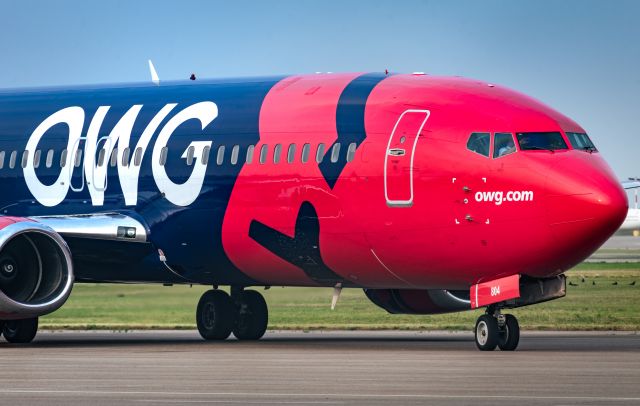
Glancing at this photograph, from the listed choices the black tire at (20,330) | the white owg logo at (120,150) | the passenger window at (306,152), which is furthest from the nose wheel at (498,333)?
the black tire at (20,330)

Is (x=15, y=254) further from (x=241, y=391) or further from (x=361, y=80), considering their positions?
(x=241, y=391)

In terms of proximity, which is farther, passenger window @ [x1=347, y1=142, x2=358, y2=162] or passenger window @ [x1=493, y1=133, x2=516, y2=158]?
passenger window @ [x1=347, y1=142, x2=358, y2=162]

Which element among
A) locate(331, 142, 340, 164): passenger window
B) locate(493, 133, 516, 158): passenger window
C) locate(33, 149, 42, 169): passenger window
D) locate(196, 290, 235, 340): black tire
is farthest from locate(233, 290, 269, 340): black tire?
locate(493, 133, 516, 158): passenger window

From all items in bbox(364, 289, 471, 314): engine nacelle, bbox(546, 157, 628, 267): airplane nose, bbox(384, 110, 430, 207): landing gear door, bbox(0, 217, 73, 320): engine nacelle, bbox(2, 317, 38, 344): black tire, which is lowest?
bbox(2, 317, 38, 344): black tire

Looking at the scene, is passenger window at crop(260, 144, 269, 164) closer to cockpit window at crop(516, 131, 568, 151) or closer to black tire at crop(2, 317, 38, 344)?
cockpit window at crop(516, 131, 568, 151)

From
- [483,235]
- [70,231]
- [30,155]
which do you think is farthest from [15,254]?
[483,235]

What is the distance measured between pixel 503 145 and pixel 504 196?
3.23ft

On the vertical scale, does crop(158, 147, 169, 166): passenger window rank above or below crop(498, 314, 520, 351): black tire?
above

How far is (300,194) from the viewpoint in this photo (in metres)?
30.2

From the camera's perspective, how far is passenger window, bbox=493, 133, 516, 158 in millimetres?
27859

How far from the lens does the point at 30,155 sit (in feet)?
114

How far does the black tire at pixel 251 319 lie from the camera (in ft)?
Result: 117

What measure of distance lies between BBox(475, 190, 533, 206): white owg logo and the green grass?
10.1 metres

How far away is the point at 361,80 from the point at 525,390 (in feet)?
40.0
